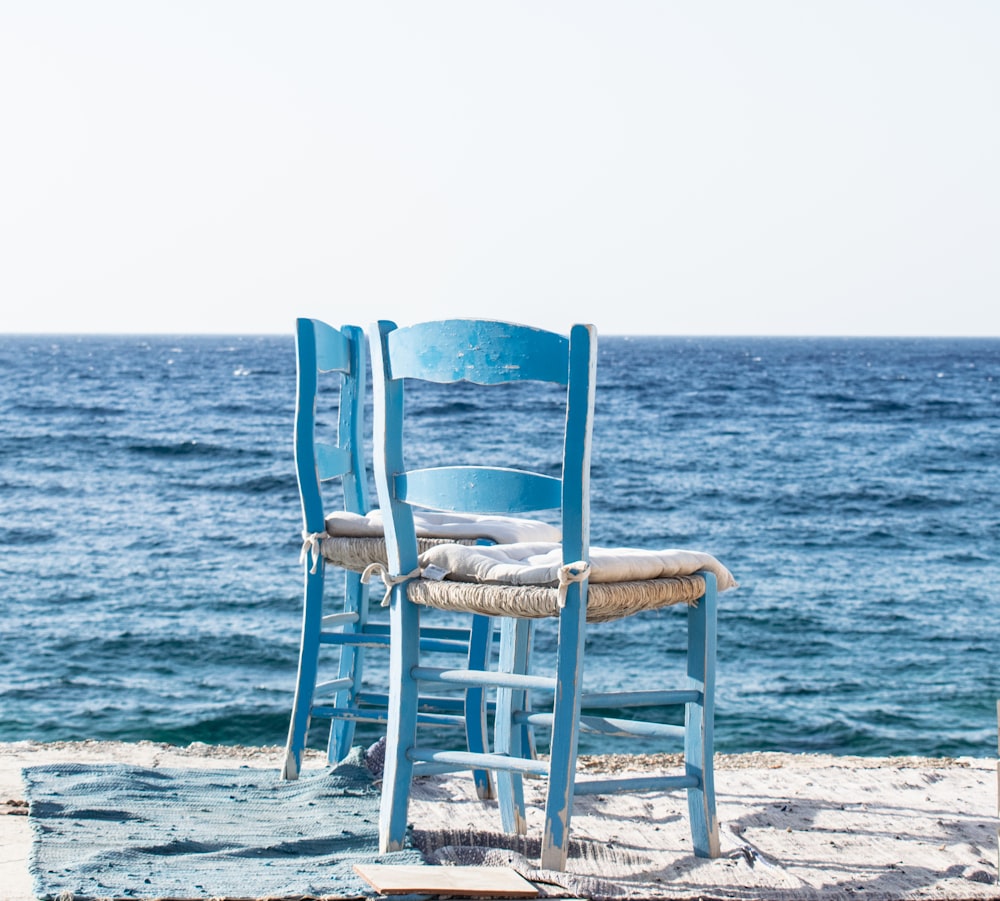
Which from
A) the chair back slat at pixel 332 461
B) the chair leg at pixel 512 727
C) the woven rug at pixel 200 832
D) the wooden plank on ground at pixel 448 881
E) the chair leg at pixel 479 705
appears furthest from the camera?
the chair back slat at pixel 332 461

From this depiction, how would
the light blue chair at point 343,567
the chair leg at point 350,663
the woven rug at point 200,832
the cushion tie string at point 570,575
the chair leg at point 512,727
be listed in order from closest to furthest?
the woven rug at point 200,832
the cushion tie string at point 570,575
the chair leg at point 512,727
the light blue chair at point 343,567
the chair leg at point 350,663

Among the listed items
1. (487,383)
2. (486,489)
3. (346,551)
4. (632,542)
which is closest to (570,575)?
(486,489)

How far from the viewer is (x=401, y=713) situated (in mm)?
3156

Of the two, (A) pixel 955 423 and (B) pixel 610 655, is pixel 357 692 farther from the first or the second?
(A) pixel 955 423

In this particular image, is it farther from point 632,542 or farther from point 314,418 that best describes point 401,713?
point 632,542

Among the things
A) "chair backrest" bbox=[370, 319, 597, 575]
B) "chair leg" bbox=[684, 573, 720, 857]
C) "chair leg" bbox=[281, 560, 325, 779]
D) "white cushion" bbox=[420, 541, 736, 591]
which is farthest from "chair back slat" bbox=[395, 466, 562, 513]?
"chair leg" bbox=[281, 560, 325, 779]

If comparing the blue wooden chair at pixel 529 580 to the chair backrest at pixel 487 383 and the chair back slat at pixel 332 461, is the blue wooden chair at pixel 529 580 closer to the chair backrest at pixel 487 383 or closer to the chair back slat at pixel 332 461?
the chair backrest at pixel 487 383

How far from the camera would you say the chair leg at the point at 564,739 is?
2.86 metres

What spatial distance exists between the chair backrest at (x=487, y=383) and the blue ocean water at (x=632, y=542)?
426 centimetres

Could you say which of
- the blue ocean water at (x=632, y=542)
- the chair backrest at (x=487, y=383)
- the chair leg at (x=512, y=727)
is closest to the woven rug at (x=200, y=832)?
the chair leg at (x=512, y=727)

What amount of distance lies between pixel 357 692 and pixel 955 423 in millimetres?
32081

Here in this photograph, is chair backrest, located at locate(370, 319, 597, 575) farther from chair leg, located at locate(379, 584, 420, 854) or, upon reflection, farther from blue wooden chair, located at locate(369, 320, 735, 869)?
chair leg, located at locate(379, 584, 420, 854)

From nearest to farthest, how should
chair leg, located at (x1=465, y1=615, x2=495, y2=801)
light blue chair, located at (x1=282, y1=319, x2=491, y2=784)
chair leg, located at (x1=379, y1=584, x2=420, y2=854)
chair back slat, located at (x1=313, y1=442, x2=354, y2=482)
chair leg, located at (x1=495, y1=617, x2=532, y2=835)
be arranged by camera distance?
chair leg, located at (x1=379, y1=584, x2=420, y2=854) → chair leg, located at (x1=495, y1=617, x2=532, y2=835) → chair leg, located at (x1=465, y1=615, x2=495, y2=801) → light blue chair, located at (x1=282, y1=319, x2=491, y2=784) → chair back slat, located at (x1=313, y1=442, x2=354, y2=482)

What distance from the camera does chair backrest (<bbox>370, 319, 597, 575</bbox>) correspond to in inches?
112
